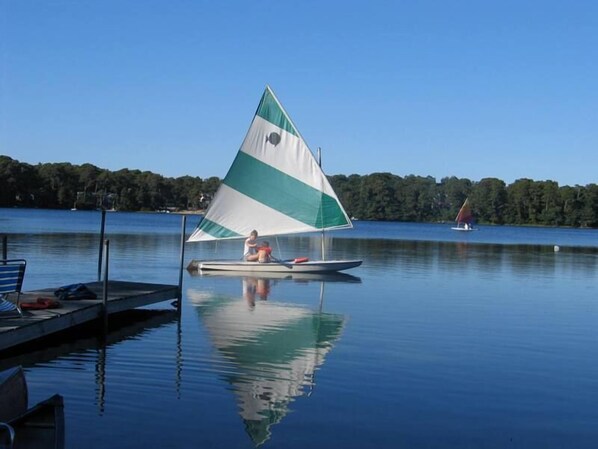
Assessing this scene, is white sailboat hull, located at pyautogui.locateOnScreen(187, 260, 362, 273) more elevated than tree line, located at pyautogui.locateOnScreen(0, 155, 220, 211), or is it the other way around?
tree line, located at pyautogui.locateOnScreen(0, 155, 220, 211)

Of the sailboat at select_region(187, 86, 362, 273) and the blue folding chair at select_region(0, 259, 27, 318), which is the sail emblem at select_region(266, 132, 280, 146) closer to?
the sailboat at select_region(187, 86, 362, 273)

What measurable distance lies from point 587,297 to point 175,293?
1265 cm

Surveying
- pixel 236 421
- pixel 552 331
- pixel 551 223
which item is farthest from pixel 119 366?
pixel 551 223

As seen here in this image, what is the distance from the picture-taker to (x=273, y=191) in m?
30.1

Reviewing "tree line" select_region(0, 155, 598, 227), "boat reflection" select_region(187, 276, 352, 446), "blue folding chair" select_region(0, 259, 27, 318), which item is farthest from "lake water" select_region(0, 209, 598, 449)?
"tree line" select_region(0, 155, 598, 227)

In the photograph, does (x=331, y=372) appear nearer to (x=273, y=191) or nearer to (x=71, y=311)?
(x=71, y=311)

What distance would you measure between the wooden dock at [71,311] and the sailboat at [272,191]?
436 inches

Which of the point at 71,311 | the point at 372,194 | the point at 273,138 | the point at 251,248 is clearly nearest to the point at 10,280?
the point at 71,311

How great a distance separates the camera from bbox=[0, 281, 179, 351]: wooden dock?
39.4 ft

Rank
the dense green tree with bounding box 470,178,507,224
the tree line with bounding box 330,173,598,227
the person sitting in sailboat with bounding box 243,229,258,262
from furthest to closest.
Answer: the dense green tree with bounding box 470,178,507,224 < the tree line with bounding box 330,173,598,227 < the person sitting in sailboat with bounding box 243,229,258,262

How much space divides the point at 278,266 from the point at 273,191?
3.01 meters

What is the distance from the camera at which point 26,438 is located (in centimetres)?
715

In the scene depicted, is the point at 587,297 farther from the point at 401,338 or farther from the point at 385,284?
Result: the point at 401,338

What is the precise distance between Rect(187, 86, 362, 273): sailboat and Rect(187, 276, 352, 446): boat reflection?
23.5 ft
